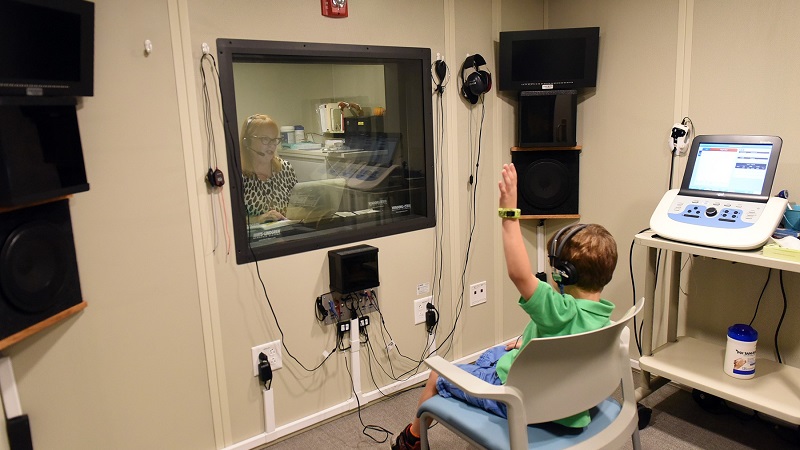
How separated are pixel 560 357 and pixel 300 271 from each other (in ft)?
4.43

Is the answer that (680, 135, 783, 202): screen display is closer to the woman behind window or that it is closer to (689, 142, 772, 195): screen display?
(689, 142, 772, 195): screen display

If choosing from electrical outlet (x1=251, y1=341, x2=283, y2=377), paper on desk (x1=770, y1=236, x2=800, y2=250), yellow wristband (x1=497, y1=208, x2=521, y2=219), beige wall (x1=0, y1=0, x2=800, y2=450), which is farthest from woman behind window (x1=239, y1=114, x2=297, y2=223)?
paper on desk (x1=770, y1=236, x2=800, y2=250)

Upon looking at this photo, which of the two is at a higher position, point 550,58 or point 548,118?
point 550,58

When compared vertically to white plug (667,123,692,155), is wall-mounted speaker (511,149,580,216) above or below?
below

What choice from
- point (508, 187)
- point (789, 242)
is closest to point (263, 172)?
point (508, 187)

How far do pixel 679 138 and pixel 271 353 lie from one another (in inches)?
83.3

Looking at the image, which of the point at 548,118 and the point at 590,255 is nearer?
the point at 590,255

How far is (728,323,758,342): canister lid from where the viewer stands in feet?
7.63

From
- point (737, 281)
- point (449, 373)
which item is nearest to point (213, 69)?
point (449, 373)

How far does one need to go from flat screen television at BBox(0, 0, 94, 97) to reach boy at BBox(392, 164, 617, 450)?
Result: 1.32m

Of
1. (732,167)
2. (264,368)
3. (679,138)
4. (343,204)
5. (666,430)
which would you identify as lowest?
(666,430)

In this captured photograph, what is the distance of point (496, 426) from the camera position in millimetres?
1689

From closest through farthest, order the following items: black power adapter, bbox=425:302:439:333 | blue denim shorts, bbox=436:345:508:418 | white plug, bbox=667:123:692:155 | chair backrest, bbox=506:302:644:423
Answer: chair backrest, bbox=506:302:644:423, blue denim shorts, bbox=436:345:508:418, white plug, bbox=667:123:692:155, black power adapter, bbox=425:302:439:333

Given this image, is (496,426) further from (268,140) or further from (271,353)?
(268,140)
